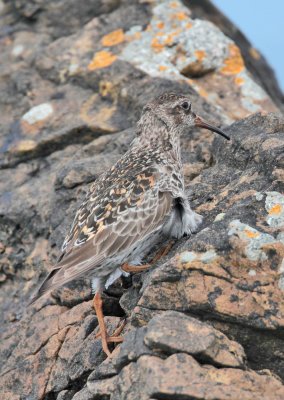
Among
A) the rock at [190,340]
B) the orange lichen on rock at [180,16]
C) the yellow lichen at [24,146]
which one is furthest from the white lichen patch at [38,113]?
the rock at [190,340]

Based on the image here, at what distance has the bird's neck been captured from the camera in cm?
880

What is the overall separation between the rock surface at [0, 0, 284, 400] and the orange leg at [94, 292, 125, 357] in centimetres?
13

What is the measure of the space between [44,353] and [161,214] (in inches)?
73.4

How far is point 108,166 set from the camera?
945cm

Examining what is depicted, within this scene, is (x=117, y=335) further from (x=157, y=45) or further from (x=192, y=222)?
(x=157, y=45)

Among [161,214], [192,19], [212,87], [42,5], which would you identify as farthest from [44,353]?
[42,5]

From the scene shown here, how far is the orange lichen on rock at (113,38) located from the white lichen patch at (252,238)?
5.68 metres

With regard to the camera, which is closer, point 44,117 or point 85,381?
point 85,381

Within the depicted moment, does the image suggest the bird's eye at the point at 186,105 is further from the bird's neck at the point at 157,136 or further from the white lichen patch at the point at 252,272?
the white lichen patch at the point at 252,272

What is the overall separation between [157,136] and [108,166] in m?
0.87

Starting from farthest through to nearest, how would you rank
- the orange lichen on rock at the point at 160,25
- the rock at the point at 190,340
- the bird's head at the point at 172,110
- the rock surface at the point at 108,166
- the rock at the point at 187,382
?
the orange lichen on rock at the point at 160,25 → the bird's head at the point at 172,110 → the rock surface at the point at 108,166 → the rock at the point at 190,340 → the rock at the point at 187,382

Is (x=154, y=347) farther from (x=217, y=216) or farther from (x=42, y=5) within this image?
(x=42, y=5)

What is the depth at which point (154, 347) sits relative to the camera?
5.59 meters

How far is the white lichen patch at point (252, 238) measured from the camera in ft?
20.4
